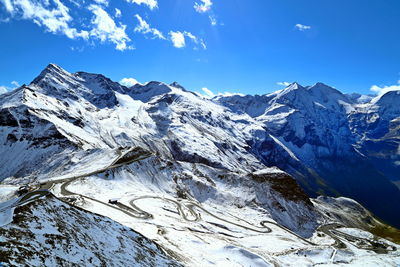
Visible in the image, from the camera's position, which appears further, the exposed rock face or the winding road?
the winding road

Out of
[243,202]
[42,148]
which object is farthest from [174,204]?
[42,148]

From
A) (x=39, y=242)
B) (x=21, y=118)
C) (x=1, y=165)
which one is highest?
(x=21, y=118)

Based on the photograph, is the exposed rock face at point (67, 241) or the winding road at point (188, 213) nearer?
the exposed rock face at point (67, 241)

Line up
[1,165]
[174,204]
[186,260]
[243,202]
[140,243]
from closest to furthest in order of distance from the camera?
1. [140,243]
2. [186,260]
3. [174,204]
4. [243,202]
5. [1,165]

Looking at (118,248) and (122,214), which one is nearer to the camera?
(118,248)

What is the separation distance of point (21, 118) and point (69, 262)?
203 metres

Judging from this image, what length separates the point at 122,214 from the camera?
79312 mm

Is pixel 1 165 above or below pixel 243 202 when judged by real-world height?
below

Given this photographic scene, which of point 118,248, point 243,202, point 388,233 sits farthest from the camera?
point 388,233

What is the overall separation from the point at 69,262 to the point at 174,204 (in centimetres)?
8306

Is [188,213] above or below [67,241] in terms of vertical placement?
below

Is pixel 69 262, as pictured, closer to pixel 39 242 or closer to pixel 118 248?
pixel 39 242

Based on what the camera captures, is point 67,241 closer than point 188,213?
Yes

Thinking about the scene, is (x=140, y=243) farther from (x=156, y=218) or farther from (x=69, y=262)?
(x=156, y=218)
